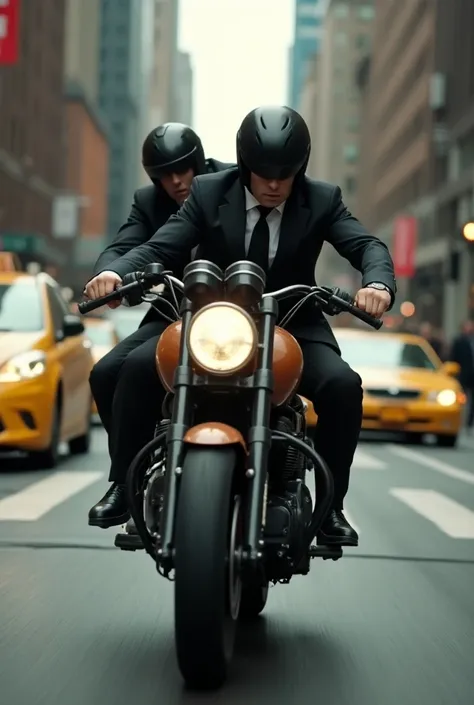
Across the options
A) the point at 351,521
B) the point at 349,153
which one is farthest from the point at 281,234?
the point at 349,153

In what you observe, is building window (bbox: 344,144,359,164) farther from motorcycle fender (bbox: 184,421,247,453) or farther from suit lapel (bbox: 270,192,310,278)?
motorcycle fender (bbox: 184,421,247,453)

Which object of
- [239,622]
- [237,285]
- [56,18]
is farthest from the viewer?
[56,18]

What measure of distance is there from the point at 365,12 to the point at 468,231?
489 feet

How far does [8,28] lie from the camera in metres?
30.2

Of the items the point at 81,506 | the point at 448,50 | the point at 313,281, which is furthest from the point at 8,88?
the point at 313,281

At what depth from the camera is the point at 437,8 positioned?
7681 cm

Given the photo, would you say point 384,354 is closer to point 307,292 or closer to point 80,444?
point 80,444

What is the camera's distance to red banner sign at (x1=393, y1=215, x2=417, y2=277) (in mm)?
76438

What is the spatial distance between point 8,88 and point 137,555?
66.3m

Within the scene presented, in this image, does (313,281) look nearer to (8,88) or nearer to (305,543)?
(305,543)

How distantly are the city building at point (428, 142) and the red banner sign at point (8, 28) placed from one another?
65.8 feet

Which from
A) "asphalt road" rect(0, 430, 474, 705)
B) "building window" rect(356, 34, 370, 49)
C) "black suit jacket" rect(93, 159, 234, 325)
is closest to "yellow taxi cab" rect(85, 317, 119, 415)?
"asphalt road" rect(0, 430, 474, 705)

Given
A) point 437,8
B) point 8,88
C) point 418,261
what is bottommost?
point 418,261

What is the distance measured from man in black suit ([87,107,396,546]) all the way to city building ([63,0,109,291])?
3223 inches
